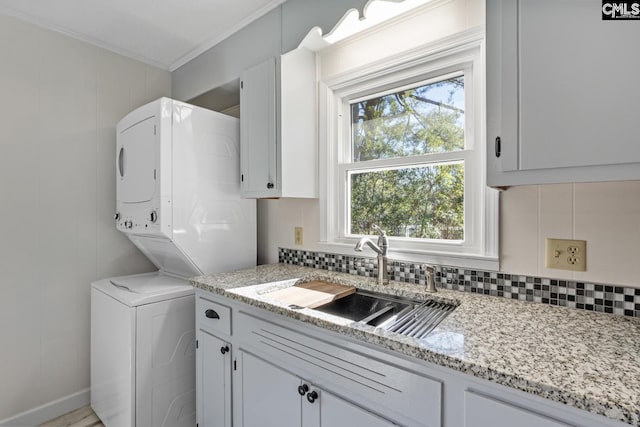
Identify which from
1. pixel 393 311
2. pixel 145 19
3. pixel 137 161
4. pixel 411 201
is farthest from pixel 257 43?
pixel 393 311

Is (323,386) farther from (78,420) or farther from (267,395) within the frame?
(78,420)

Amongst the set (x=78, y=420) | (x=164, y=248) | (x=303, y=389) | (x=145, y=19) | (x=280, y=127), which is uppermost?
(x=145, y=19)

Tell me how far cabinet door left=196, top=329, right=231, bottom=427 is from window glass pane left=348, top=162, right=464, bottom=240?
99 centimetres

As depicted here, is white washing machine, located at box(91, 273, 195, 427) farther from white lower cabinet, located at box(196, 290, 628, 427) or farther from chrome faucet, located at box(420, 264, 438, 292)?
chrome faucet, located at box(420, 264, 438, 292)

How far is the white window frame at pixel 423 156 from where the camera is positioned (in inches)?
56.0

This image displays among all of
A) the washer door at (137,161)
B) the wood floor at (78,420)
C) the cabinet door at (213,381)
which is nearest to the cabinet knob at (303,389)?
the cabinet door at (213,381)

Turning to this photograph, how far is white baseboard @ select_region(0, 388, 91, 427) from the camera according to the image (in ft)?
6.40

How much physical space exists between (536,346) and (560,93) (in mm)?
730

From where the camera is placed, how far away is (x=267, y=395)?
1340 millimetres

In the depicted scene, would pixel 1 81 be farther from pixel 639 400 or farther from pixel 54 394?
pixel 639 400

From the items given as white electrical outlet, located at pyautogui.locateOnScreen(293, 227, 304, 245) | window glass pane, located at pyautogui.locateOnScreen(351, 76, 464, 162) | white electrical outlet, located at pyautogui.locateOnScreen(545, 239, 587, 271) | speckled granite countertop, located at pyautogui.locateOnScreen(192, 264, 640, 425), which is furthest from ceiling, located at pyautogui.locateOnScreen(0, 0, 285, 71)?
white electrical outlet, located at pyautogui.locateOnScreen(545, 239, 587, 271)

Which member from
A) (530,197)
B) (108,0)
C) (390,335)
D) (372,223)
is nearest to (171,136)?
(108,0)

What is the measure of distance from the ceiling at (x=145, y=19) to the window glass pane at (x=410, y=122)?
836 mm

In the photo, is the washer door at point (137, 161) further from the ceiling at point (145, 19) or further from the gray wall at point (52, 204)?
the ceiling at point (145, 19)
